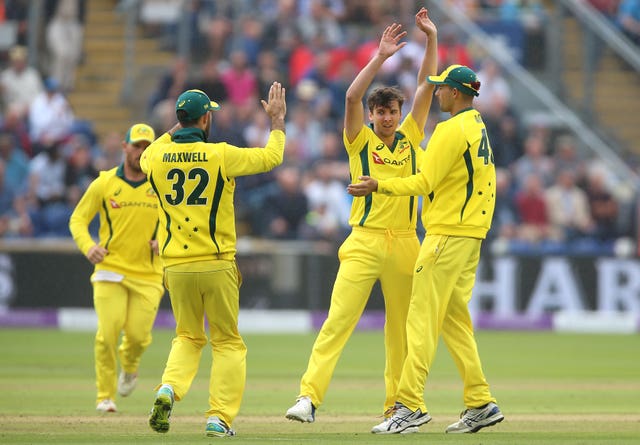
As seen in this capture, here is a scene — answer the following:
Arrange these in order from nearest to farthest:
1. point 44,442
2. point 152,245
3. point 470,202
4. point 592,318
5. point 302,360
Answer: point 44,442 < point 470,202 < point 152,245 < point 302,360 < point 592,318

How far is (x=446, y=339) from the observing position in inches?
400

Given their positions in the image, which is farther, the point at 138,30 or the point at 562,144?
the point at 138,30

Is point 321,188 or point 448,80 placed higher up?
point 448,80

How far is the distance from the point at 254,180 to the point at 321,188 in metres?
1.15

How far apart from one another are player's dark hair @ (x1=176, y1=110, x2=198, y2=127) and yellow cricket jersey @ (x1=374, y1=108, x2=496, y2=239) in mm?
1426

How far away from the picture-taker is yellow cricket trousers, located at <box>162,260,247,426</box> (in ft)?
31.3

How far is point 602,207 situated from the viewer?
22.0 metres

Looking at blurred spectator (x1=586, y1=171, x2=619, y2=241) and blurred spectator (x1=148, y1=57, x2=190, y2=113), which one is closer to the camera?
blurred spectator (x1=586, y1=171, x2=619, y2=241)

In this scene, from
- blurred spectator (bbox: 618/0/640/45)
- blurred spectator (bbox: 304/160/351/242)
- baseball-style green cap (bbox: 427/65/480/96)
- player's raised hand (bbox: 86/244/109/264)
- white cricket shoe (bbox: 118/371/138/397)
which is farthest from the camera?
blurred spectator (bbox: 618/0/640/45)

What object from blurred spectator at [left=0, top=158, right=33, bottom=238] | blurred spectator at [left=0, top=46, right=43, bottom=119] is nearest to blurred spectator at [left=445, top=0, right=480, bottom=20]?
blurred spectator at [left=0, top=46, right=43, bottom=119]

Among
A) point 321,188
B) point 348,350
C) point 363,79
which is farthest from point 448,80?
point 321,188

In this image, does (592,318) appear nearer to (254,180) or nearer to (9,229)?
(254,180)

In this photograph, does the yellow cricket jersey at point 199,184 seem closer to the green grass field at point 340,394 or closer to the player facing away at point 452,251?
the player facing away at point 452,251

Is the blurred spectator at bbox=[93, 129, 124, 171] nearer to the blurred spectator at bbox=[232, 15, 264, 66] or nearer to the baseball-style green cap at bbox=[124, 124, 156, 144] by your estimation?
the blurred spectator at bbox=[232, 15, 264, 66]
